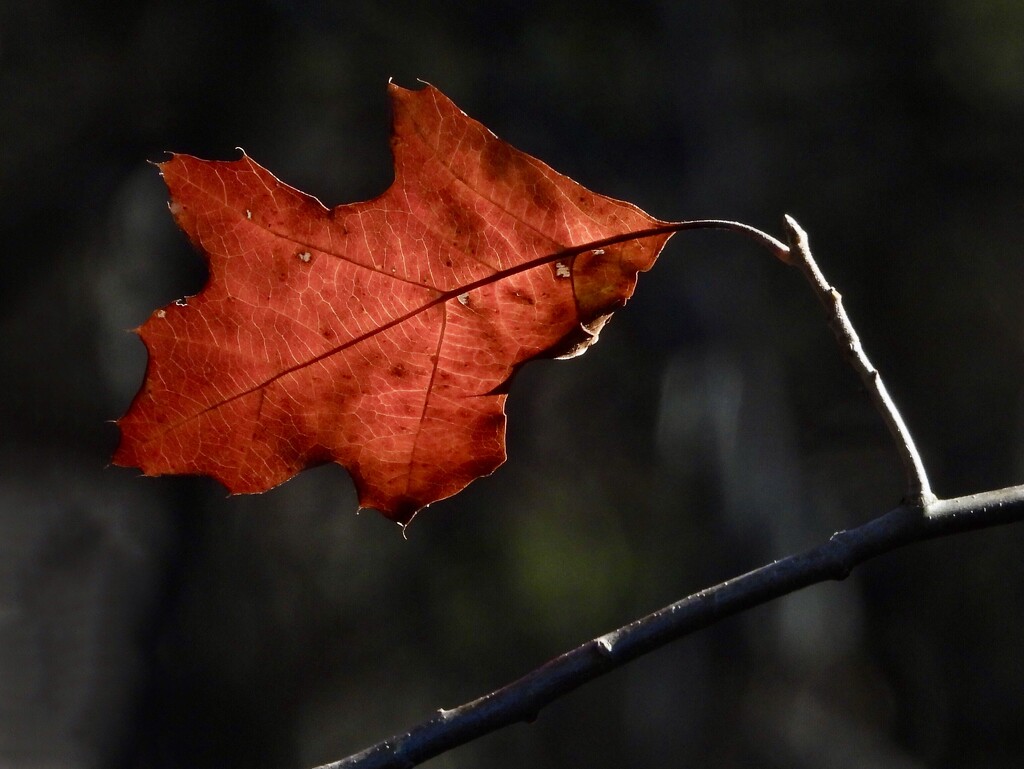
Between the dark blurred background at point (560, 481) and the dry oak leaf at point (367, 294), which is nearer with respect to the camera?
the dry oak leaf at point (367, 294)

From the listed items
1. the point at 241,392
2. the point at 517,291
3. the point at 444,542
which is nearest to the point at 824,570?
the point at 517,291

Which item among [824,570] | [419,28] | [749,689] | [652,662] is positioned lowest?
[749,689]

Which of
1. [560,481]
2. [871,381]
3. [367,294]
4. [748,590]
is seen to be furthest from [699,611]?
[560,481]

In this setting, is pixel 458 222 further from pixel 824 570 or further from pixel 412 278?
pixel 824 570

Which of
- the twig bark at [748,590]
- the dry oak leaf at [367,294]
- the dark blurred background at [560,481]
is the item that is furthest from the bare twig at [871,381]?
the dark blurred background at [560,481]

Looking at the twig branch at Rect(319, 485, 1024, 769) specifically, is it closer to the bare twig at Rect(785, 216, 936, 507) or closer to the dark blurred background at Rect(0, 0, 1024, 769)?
the bare twig at Rect(785, 216, 936, 507)

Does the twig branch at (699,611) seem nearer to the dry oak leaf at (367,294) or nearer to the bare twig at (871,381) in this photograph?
the bare twig at (871,381)

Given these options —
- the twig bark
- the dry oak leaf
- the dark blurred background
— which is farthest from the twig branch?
the dark blurred background

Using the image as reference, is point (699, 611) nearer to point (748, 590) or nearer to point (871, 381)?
point (748, 590)
